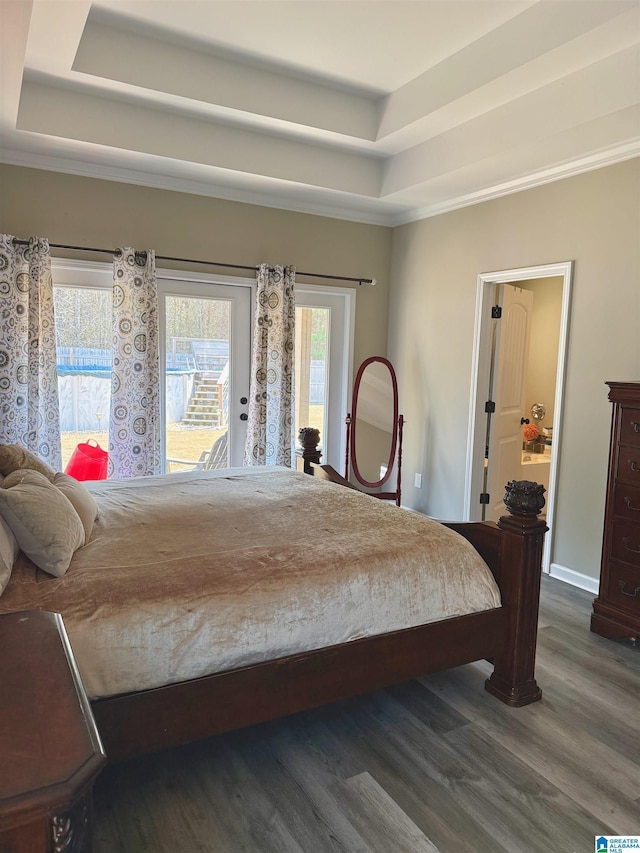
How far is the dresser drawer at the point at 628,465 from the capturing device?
9.49 ft

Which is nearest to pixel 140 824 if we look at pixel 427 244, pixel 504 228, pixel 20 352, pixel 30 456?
pixel 30 456

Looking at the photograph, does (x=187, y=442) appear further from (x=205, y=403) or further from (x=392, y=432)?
(x=392, y=432)

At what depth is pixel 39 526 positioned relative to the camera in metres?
1.85

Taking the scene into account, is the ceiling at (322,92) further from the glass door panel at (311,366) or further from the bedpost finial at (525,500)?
the bedpost finial at (525,500)

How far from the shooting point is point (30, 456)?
2.34 m

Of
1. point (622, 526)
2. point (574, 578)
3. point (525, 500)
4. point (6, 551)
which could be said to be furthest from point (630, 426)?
point (6, 551)

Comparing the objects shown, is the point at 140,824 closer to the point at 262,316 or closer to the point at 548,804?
the point at 548,804

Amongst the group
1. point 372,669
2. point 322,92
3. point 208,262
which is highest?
point 322,92

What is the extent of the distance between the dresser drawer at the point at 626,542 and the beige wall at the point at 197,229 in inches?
112

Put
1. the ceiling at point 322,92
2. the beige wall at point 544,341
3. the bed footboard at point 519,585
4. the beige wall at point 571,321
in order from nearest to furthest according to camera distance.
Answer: the bed footboard at point 519,585
the ceiling at point 322,92
the beige wall at point 571,321
the beige wall at point 544,341

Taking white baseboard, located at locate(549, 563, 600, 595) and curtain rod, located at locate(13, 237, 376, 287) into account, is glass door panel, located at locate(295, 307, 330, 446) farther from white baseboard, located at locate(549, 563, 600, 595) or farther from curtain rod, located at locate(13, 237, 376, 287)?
white baseboard, located at locate(549, 563, 600, 595)

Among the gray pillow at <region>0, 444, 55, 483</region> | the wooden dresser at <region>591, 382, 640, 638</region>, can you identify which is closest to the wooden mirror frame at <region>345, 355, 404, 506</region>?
the wooden dresser at <region>591, 382, 640, 638</region>

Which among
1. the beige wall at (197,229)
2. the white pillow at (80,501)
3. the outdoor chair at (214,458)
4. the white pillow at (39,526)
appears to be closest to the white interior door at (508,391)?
the beige wall at (197,229)

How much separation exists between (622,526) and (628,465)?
32 centimetres
